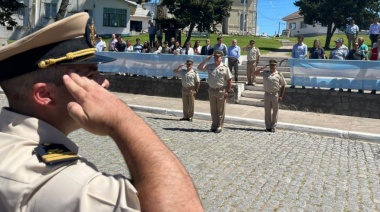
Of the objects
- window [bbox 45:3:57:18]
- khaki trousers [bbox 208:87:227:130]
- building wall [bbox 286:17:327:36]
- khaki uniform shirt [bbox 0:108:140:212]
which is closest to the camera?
khaki uniform shirt [bbox 0:108:140:212]

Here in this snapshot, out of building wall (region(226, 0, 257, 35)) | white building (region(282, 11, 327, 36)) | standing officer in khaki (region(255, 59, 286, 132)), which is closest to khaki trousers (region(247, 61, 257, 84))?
standing officer in khaki (region(255, 59, 286, 132))

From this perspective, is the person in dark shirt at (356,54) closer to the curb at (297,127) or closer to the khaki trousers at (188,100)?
the curb at (297,127)

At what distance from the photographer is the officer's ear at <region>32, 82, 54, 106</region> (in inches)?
58.0

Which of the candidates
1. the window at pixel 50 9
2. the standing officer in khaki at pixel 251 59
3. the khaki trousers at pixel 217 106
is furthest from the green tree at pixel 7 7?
the window at pixel 50 9

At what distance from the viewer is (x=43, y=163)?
1.26 metres

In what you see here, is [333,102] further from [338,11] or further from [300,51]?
[338,11]

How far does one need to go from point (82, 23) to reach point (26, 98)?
32 centimetres

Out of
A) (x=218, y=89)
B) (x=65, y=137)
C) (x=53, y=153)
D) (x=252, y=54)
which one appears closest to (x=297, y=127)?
(x=218, y=89)

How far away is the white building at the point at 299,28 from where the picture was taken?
65.7 meters

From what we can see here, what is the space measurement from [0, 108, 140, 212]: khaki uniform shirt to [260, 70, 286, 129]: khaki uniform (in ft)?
33.7

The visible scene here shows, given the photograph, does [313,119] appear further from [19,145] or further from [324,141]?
[19,145]

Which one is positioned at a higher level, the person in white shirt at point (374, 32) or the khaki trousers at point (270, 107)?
the person in white shirt at point (374, 32)

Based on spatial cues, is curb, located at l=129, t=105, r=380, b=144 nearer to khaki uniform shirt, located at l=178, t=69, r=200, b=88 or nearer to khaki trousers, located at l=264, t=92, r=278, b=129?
khaki trousers, located at l=264, t=92, r=278, b=129

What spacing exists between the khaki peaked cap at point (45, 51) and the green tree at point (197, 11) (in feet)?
106
